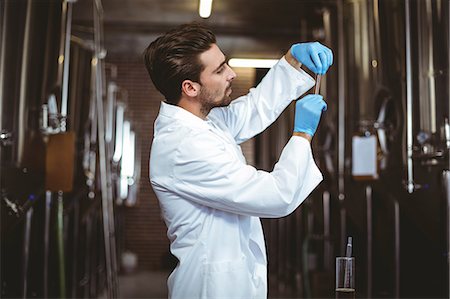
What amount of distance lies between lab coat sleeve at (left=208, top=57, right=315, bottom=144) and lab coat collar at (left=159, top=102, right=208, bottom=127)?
213mm

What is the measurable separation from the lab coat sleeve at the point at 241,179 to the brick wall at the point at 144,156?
6448 millimetres

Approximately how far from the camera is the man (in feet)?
6.59

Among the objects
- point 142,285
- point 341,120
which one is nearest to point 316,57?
point 341,120

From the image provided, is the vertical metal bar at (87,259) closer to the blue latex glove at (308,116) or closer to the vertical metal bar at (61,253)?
the vertical metal bar at (61,253)

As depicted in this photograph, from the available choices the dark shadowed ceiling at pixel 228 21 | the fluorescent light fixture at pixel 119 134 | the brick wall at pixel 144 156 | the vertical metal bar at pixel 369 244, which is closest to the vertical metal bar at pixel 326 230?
the vertical metal bar at pixel 369 244

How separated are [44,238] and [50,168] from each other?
1.41 ft

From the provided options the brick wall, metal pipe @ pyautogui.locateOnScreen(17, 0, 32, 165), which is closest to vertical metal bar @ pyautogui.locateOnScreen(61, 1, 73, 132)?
metal pipe @ pyautogui.locateOnScreen(17, 0, 32, 165)

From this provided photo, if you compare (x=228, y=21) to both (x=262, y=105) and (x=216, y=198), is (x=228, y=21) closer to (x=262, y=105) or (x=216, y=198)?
(x=262, y=105)

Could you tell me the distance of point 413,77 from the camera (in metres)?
3.12

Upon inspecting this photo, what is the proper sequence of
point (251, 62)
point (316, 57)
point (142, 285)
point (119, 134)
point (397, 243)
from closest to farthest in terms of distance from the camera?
point (316, 57)
point (397, 243)
point (142, 285)
point (119, 134)
point (251, 62)

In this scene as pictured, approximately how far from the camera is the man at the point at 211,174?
201cm

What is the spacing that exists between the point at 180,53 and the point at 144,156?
664 cm

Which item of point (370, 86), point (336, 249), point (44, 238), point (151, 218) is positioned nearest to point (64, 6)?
point (44, 238)

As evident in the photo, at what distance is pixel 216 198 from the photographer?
204 cm
